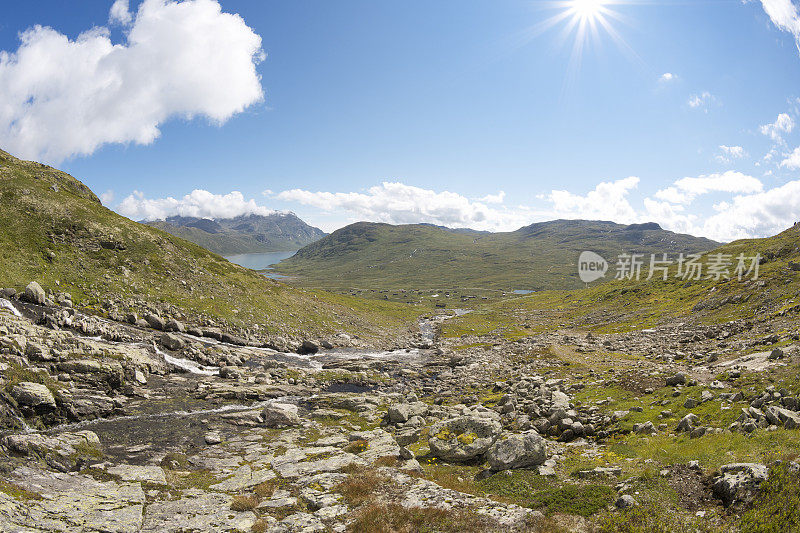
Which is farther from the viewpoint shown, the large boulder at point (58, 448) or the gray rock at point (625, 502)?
the large boulder at point (58, 448)

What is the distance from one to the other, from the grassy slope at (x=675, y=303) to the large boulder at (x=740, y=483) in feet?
187

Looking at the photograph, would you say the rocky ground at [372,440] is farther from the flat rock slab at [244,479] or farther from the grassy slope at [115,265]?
the grassy slope at [115,265]

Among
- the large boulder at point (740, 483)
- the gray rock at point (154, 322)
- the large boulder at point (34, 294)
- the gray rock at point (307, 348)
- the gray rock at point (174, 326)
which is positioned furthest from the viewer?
the gray rock at point (307, 348)

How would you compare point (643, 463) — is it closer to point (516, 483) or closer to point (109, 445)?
point (516, 483)

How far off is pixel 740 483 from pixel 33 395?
44508mm

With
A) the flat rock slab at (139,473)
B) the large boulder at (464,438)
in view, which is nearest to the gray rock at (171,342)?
the flat rock slab at (139,473)

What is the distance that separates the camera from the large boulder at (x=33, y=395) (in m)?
27.0

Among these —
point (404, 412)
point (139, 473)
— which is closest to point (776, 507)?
point (404, 412)

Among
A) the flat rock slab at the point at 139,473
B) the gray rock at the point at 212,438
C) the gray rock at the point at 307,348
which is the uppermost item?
the flat rock slab at the point at 139,473

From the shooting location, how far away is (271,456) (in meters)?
27.6

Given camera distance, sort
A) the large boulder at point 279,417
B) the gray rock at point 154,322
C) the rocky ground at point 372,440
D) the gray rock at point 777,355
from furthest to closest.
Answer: the gray rock at point 154,322 → the large boulder at point 279,417 → the gray rock at point 777,355 → the rocky ground at point 372,440

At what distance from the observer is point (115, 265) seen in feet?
222

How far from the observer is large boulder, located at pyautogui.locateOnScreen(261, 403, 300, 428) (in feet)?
115

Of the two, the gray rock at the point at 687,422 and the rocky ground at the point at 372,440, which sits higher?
the gray rock at the point at 687,422
